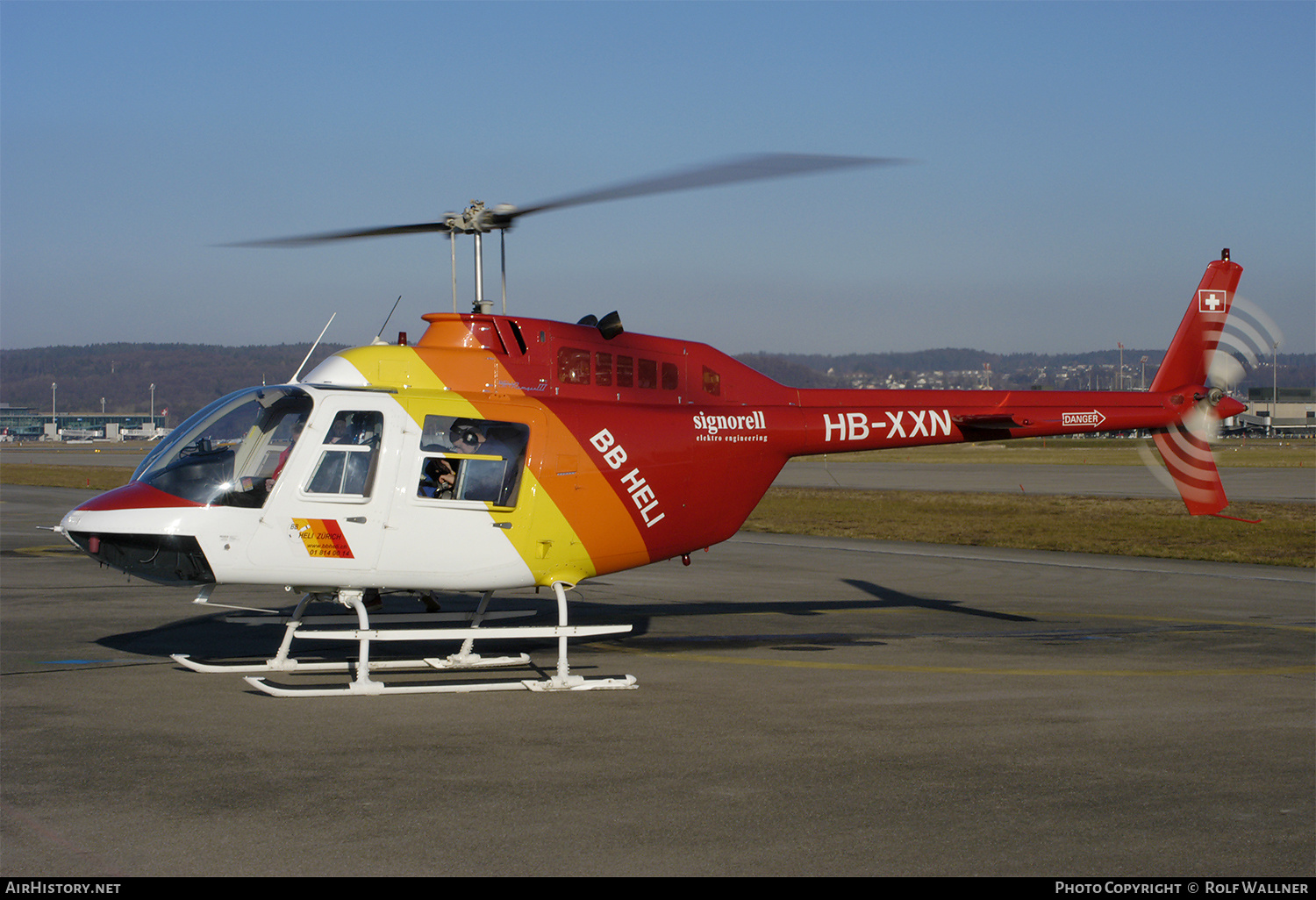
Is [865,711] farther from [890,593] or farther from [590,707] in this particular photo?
→ [890,593]

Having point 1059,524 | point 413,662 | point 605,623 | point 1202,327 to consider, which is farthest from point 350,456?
point 1059,524

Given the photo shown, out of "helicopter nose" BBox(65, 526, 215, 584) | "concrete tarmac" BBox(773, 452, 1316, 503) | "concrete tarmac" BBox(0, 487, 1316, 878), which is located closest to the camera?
"concrete tarmac" BBox(0, 487, 1316, 878)

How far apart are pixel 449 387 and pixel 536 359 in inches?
36.8

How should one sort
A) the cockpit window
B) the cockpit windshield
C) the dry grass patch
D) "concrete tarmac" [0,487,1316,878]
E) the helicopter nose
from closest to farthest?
"concrete tarmac" [0,487,1316,878] → the helicopter nose → the cockpit windshield → the cockpit window → the dry grass patch

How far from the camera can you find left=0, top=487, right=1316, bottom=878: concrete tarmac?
5.94m

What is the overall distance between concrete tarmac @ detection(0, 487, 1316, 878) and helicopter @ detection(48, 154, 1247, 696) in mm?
1069

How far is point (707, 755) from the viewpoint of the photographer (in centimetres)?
794

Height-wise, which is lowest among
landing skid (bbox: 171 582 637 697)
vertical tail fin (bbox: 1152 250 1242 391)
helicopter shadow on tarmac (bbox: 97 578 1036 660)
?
helicopter shadow on tarmac (bbox: 97 578 1036 660)

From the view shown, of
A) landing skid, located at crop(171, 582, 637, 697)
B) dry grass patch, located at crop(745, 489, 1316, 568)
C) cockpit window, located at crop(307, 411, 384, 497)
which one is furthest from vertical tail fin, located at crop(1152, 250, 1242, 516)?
cockpit window, located at crop(307, 411, 384, 497)

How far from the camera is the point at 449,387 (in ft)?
34.9

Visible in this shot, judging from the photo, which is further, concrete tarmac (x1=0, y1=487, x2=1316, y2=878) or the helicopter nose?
the helicopter nose

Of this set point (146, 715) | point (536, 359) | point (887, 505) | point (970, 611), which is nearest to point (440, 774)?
point (146, 715)

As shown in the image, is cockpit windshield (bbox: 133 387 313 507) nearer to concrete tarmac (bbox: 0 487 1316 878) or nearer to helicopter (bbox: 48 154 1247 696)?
helicopter (bbox: 48 154 1247 696)

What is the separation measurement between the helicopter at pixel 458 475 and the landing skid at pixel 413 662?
0.09 feet
